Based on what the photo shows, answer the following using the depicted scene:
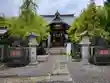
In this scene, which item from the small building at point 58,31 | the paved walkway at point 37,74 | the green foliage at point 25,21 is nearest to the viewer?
the paved walkway at point 37,74

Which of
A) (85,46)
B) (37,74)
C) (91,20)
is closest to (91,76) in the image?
(37,74)

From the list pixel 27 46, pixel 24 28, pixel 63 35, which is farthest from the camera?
pixel 63 35

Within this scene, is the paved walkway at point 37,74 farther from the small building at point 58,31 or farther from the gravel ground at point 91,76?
the small building at point 58,31

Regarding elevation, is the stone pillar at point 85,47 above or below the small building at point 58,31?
below

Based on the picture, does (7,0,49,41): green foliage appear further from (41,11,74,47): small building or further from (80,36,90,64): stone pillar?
(41,11,74,47): small building

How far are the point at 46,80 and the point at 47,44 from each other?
108 feet

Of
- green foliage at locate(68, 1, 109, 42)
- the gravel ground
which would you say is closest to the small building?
green foliage at locate(68, 1, 109, 42)

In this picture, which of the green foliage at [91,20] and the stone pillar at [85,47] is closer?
the stone pillar at [85,47]

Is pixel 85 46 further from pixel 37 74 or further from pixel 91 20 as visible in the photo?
pixel 37 74

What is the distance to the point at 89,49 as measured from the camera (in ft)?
74.3

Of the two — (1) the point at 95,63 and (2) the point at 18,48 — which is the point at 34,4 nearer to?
(2) the point at 18,48

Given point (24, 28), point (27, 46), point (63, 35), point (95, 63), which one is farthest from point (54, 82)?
point (63, 35)

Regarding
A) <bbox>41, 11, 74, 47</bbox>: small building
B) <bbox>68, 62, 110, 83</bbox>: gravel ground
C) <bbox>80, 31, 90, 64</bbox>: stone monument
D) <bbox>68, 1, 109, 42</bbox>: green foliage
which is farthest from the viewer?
<bbox>41, 11, 74, 47</bbox>: small building

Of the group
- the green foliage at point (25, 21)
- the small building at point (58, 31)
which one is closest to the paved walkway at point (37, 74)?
the green foliage at point (25, 21)
